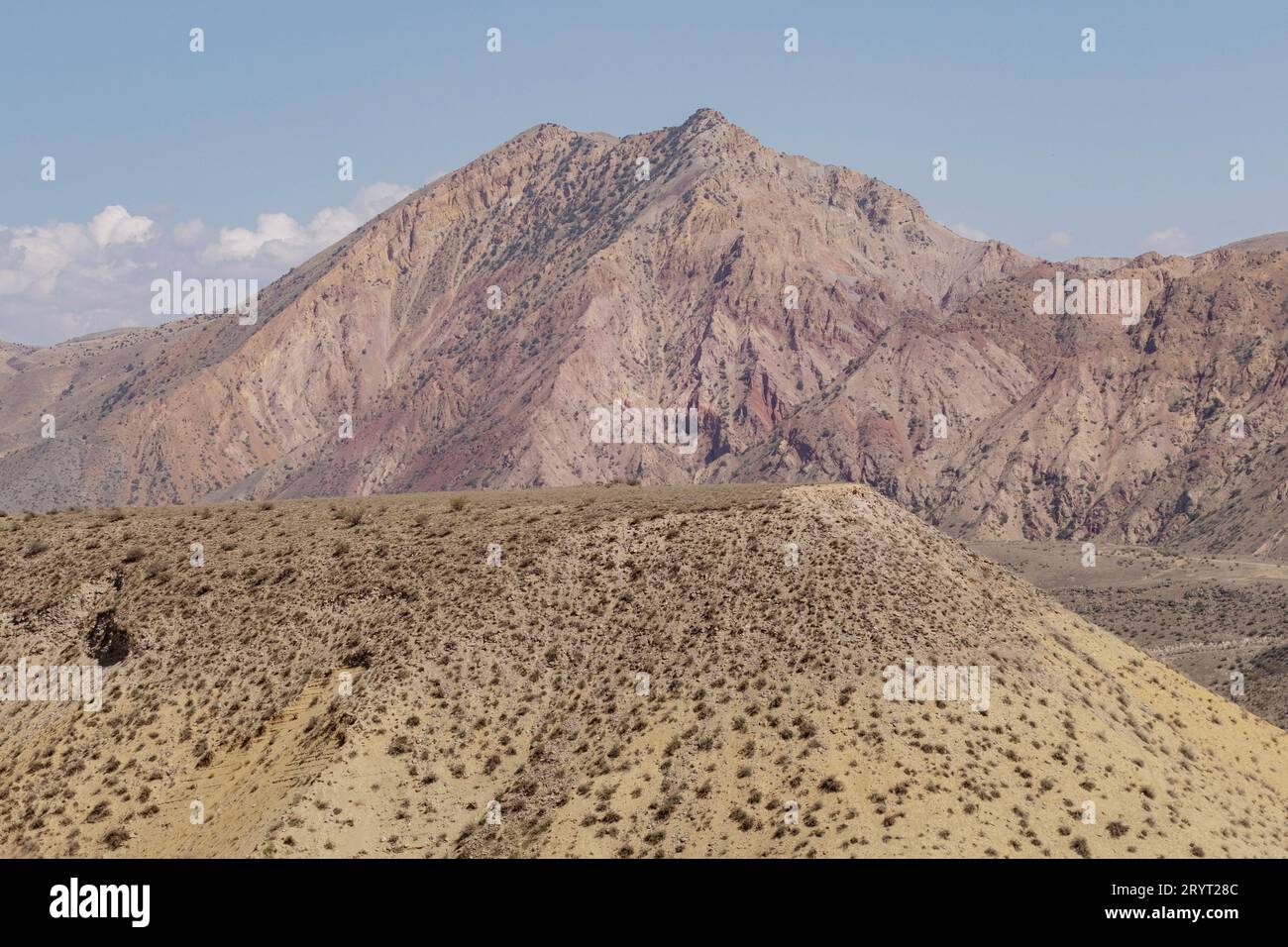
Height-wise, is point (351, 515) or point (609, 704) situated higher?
point (351, 515)

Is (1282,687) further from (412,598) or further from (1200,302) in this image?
(1200,302)

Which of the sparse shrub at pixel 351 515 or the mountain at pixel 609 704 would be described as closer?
the mountain at pixel 609 704

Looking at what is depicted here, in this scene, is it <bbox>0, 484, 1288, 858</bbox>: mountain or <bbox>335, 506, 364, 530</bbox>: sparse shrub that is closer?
<bbox>0, 484, 1288, 858</bbox>: mountain

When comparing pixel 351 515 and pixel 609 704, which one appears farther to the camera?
pixel 351 515

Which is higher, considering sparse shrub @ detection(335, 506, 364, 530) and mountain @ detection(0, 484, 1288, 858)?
sparse shrub @ detection(335, 506, 364, 530)

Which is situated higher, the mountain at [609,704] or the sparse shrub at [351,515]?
the sparse shrub at [351,515]
